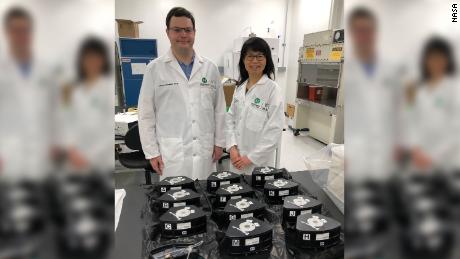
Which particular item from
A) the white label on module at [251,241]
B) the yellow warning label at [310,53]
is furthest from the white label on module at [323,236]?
the yellow warning label at [310,53]

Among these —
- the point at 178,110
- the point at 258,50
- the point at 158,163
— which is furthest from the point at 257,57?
the point at 158,163

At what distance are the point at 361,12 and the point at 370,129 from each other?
0.11m

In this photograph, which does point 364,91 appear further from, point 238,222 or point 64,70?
point 238,222

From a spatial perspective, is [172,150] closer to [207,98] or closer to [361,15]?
[207,98]

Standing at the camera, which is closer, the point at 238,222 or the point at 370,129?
the point at 370,129

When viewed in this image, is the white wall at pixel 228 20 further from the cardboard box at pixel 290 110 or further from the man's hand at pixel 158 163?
the man's hand at pixel 158 163

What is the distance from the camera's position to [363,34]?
10.1 inches

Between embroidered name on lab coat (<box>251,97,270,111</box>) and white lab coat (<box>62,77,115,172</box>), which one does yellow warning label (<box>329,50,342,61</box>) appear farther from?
white lab coat (<box>62,77,115,172</box>)

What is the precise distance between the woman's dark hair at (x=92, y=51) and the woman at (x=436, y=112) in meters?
0.25

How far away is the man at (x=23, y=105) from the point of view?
177 millimetres

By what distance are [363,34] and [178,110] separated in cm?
139

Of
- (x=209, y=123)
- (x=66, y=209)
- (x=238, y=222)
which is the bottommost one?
(x=238, y=222)

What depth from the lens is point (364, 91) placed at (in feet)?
0.83

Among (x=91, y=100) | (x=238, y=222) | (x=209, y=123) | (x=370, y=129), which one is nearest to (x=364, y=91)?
(x=370, y=129)
